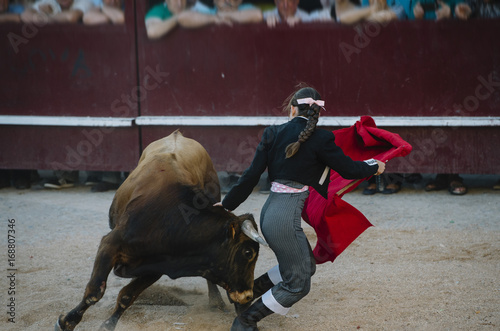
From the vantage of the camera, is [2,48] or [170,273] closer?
[170,273]

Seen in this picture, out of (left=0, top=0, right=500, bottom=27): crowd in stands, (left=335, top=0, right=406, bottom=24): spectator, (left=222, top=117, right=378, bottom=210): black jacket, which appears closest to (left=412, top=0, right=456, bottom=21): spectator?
(left=0, top=0, right=500, bottom=27): crowd in stands

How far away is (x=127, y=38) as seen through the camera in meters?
7.10

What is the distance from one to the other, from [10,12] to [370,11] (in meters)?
4.19

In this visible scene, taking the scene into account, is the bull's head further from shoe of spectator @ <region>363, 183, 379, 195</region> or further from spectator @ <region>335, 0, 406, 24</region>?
spectator @ <region>335, 0, 406, 24</region>

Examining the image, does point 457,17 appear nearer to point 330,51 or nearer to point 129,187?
point 330,51

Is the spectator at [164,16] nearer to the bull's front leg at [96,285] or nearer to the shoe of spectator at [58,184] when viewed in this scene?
the shoe of spectator at [58,184]

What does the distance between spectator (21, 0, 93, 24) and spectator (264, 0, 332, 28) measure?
7.10ft

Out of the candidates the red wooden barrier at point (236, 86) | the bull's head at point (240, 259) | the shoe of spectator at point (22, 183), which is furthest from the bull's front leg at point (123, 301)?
the shoe of spectator at point (22, 183)

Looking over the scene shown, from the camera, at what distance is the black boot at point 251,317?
3.18 metres

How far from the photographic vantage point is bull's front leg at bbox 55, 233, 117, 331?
3.15 m

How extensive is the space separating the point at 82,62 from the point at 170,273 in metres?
4.61

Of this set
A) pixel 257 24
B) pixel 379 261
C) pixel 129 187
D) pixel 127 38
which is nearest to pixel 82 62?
pixel 127 38

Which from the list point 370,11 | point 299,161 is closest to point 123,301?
point 299,161

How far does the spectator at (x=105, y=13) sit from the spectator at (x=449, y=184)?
4.01 meters
